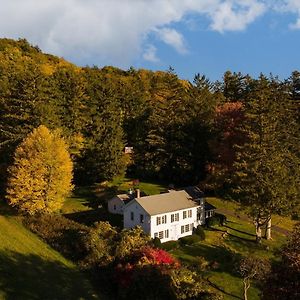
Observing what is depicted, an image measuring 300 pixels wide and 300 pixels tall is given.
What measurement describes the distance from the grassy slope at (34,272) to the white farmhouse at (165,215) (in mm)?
12016

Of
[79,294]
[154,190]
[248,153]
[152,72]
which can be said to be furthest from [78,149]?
[152,72]

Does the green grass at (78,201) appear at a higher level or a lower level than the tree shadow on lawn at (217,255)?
higher

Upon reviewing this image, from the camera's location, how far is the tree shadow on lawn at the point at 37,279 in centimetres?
3744

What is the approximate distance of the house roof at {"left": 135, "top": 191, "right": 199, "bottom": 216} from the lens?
182 ft

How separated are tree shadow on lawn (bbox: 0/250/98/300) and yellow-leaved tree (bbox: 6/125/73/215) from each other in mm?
11428

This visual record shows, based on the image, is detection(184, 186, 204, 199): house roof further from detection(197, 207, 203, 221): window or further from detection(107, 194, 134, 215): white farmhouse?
detection(107, 194, 134, 215): white farmhouse

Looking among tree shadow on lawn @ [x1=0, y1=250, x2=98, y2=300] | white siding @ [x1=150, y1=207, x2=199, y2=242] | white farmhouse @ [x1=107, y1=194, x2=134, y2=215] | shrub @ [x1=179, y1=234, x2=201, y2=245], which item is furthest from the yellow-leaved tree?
shrub @ [x1=179, y1=234, x2=201, y2=245]

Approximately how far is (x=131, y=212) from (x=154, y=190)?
746 inches

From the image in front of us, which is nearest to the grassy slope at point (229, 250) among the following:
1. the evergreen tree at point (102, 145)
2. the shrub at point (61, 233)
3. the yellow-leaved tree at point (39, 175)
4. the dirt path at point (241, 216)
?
the dirt path at point (241, 216)

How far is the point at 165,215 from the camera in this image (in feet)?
184

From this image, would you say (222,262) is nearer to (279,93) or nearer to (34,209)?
(34,209)

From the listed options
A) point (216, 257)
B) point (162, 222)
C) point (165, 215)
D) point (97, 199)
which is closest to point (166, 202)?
point (165, 215)

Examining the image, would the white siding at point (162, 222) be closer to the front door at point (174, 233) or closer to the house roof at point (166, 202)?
the front door at point (174, 233)

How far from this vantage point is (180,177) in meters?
82.4
